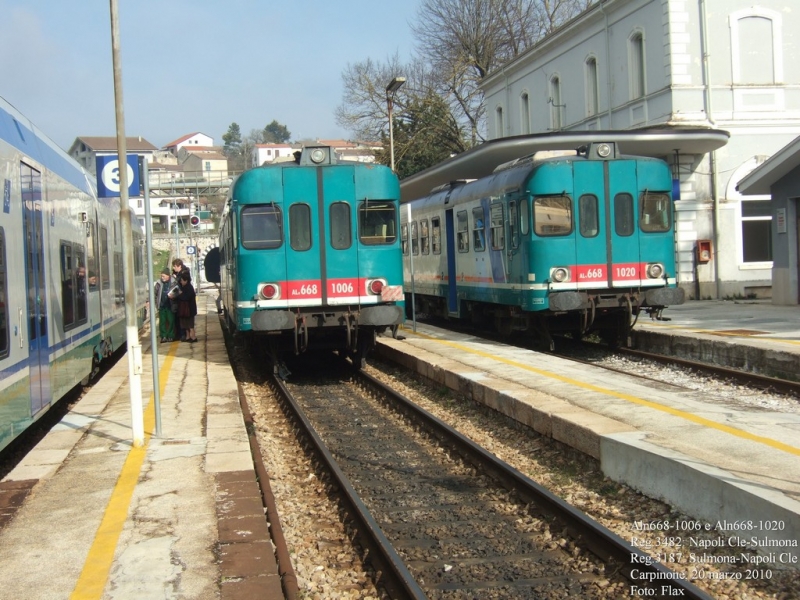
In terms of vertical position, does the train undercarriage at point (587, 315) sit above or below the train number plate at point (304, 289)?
below

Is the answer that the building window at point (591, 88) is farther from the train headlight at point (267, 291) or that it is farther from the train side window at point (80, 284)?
the train side window at point (80, 284)

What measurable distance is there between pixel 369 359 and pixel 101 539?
11370mm

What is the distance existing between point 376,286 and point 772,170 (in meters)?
11.5

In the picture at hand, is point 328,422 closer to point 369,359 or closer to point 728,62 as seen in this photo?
point 369,359

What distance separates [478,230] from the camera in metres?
17.3

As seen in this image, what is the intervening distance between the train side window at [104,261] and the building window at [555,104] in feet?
72.5

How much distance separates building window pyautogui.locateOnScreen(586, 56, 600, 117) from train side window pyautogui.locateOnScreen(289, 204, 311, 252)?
64.9ft

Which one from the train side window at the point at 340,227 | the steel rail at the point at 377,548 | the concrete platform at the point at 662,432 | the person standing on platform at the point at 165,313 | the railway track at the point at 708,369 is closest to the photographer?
the steel rail at the point at 377,548

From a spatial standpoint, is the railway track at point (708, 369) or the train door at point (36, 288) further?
the railway track at point (708, 369)

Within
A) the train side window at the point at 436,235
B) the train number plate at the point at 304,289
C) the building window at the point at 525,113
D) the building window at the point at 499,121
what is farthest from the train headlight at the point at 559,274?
the building window at the point at 499,121

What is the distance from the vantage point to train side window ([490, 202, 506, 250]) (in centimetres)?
1557

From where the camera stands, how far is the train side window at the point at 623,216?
14.7m

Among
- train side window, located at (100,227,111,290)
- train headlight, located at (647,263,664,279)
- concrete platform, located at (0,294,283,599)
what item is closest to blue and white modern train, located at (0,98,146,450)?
train side window, located at (100,227,111,290)

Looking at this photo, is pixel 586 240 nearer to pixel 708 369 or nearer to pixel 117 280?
pixel 708 369
